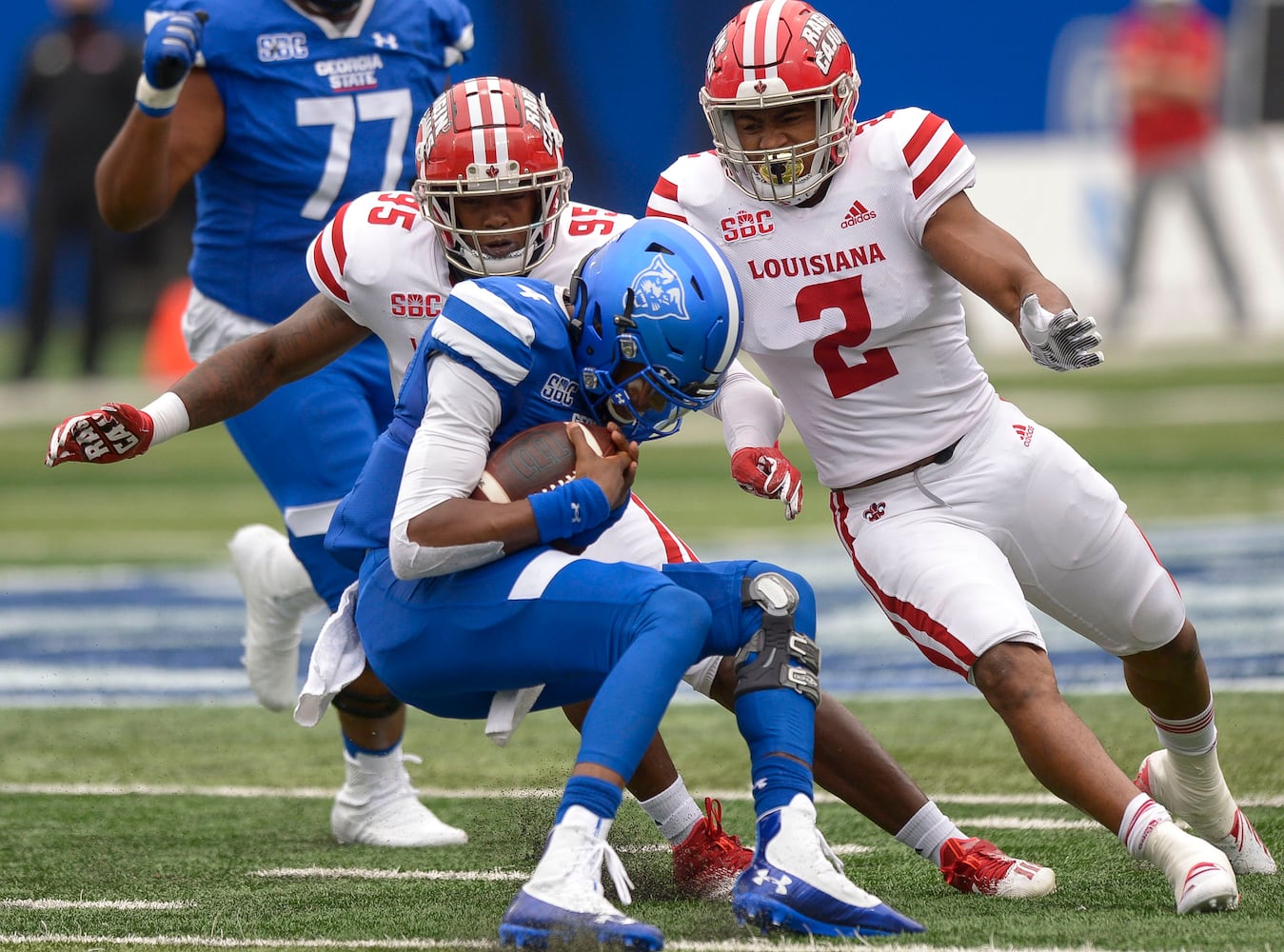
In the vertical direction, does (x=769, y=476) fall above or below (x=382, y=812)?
above

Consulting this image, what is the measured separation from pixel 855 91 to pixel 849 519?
88cm

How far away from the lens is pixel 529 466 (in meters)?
3.33

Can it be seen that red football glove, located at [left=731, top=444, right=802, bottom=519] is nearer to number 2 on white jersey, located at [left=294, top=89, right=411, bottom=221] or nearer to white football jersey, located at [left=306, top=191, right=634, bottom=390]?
white football jersey, located at [left=306, top=191, right=634, bottom=390]

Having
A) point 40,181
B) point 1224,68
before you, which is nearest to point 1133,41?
point 1224,68

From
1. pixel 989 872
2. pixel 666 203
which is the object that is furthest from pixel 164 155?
pixel 989 872

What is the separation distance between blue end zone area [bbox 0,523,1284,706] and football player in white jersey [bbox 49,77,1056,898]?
228 cm

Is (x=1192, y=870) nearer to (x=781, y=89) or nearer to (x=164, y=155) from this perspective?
(x=781, y=89)

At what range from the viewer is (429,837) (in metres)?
4.38

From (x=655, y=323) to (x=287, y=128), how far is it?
186 centimetres

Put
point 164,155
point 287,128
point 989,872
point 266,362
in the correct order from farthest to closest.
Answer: point 287,128, point 164,155, point 266,362, point 989,872

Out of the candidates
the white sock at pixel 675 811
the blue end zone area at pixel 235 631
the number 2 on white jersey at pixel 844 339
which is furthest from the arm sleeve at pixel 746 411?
the blue end zone area at pixel 235 631

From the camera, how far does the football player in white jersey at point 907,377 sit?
3.77 meters

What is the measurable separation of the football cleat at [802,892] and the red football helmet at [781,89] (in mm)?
1287

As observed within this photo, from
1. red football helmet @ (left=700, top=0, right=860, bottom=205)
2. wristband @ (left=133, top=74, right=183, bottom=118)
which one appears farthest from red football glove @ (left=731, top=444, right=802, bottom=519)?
wristband @ (left=133, top=74, right=183, bottom=118)
